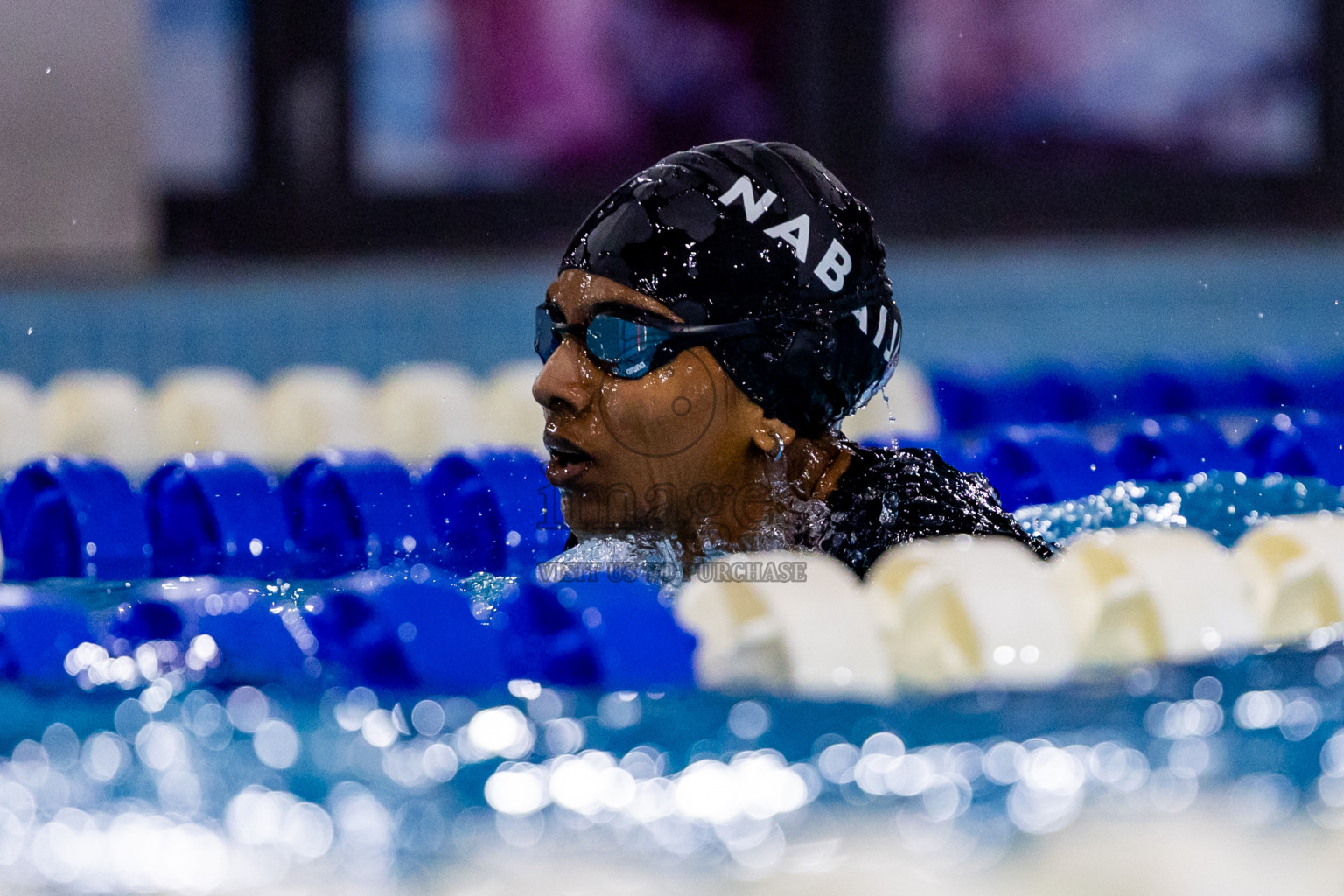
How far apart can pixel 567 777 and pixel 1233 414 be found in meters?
3.16

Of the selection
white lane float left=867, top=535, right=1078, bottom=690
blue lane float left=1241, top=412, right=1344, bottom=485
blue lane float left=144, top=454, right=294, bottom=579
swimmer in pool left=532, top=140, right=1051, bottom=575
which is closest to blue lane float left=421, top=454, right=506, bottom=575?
blue lane float left=144, top=454, right=294, bottom=579

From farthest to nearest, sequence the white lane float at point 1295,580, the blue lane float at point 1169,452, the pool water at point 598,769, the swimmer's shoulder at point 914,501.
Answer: the blue lane float at point 1169,452 → the swimmer's shoulder at point 914,501 → the white lane float at point 1295,580 → the pool water at point 598,769

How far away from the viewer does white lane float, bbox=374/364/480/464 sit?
3.72m

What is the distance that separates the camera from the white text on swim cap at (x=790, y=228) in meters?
1.94

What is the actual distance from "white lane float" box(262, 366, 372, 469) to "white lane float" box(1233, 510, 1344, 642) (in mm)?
2430

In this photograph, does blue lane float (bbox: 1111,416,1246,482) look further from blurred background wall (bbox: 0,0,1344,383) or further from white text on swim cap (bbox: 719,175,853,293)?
blurred background wall (bbox: 0,0,1344,383)

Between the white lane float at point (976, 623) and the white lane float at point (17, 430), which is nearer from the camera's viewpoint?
the white lane float at point (976, 623)

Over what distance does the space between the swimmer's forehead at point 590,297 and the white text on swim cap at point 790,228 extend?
155mm

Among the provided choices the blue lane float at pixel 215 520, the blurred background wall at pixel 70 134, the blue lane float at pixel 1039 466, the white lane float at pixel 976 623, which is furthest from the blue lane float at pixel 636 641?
the blurred background wall at pixel 70 134

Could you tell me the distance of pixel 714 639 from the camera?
1.37 meters

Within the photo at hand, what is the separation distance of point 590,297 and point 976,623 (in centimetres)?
74

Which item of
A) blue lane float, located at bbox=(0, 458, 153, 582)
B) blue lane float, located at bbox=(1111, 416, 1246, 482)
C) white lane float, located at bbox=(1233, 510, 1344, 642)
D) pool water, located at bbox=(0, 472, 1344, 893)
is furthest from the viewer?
blue lane float, located at bbox=(1111, 416, 1246, 482)

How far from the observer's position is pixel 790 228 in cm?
195

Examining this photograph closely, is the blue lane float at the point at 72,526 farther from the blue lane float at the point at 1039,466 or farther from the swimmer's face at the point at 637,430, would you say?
the blue lane float at the point at 1039,466
